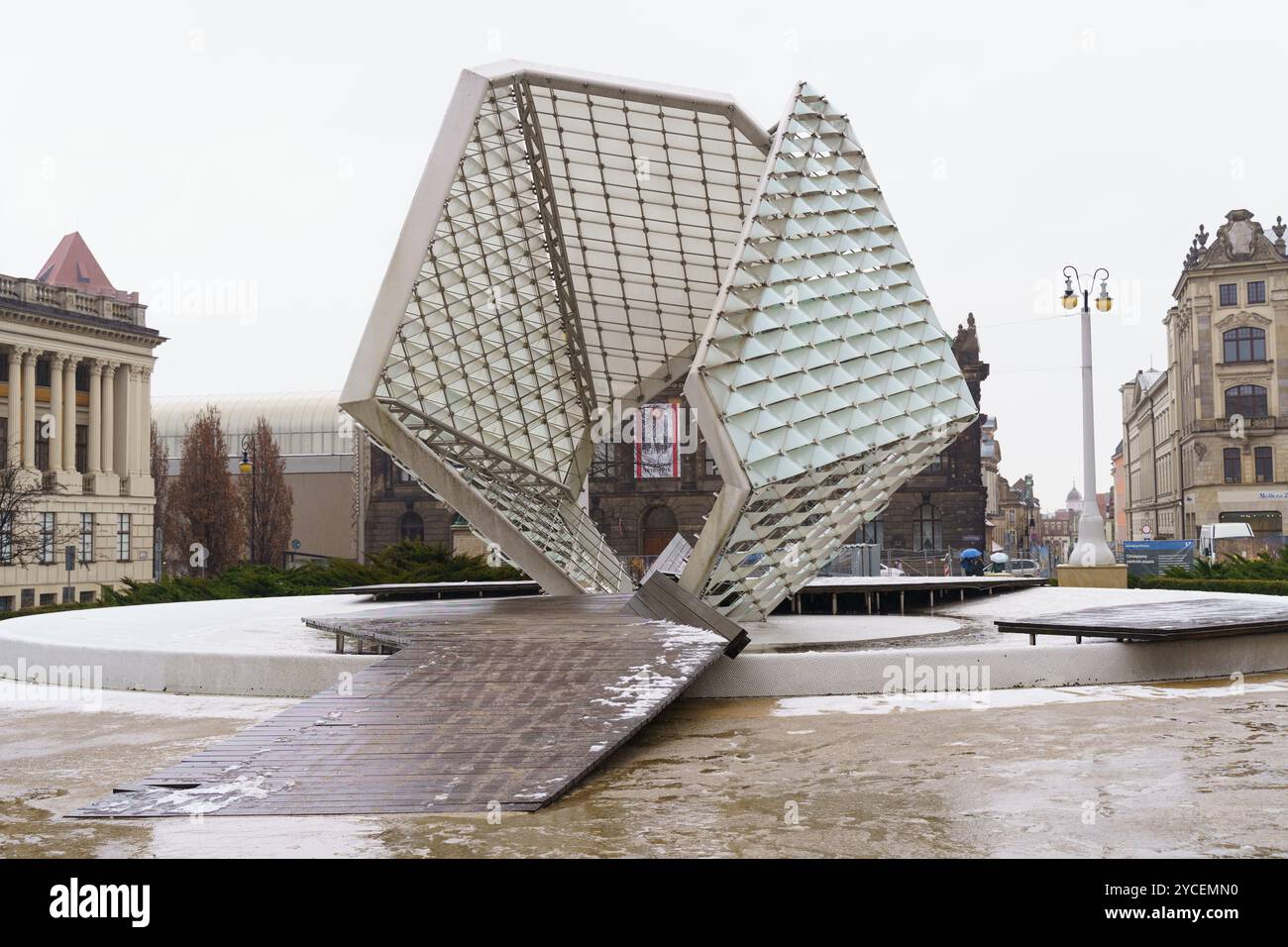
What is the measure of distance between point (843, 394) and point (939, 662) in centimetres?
672

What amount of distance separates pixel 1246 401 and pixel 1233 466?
4.87 m

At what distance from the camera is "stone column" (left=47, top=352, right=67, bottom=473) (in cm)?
8506

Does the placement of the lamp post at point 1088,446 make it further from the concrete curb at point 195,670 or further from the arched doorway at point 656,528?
the arched doorway at point 656,528

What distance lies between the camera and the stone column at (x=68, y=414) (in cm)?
8638

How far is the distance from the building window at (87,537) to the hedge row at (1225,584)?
66502 mm

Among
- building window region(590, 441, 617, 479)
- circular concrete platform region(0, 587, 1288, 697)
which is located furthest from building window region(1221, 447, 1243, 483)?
circular concrete platform region(0, 587, 1288, 697)

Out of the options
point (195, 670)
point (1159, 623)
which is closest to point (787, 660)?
point (1159, 623)

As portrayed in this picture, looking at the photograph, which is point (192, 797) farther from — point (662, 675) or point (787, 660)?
point (787, 660)

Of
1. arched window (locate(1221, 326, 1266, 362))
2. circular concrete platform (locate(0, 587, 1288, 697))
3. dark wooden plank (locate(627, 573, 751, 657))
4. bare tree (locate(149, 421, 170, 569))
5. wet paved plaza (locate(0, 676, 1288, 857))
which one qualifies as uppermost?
arched window (locate(1221, 326, 1266, 362))

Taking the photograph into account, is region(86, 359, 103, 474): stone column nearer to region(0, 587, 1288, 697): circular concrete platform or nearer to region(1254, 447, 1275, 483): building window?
region(0, 587, 1288, 697): circular concrete platform

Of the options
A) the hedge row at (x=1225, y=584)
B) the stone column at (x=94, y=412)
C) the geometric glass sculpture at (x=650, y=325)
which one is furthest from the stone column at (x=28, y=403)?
the hedge row at (x=1225, y=584)

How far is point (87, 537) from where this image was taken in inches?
3420

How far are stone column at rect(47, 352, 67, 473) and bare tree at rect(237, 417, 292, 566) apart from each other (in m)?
15.4
